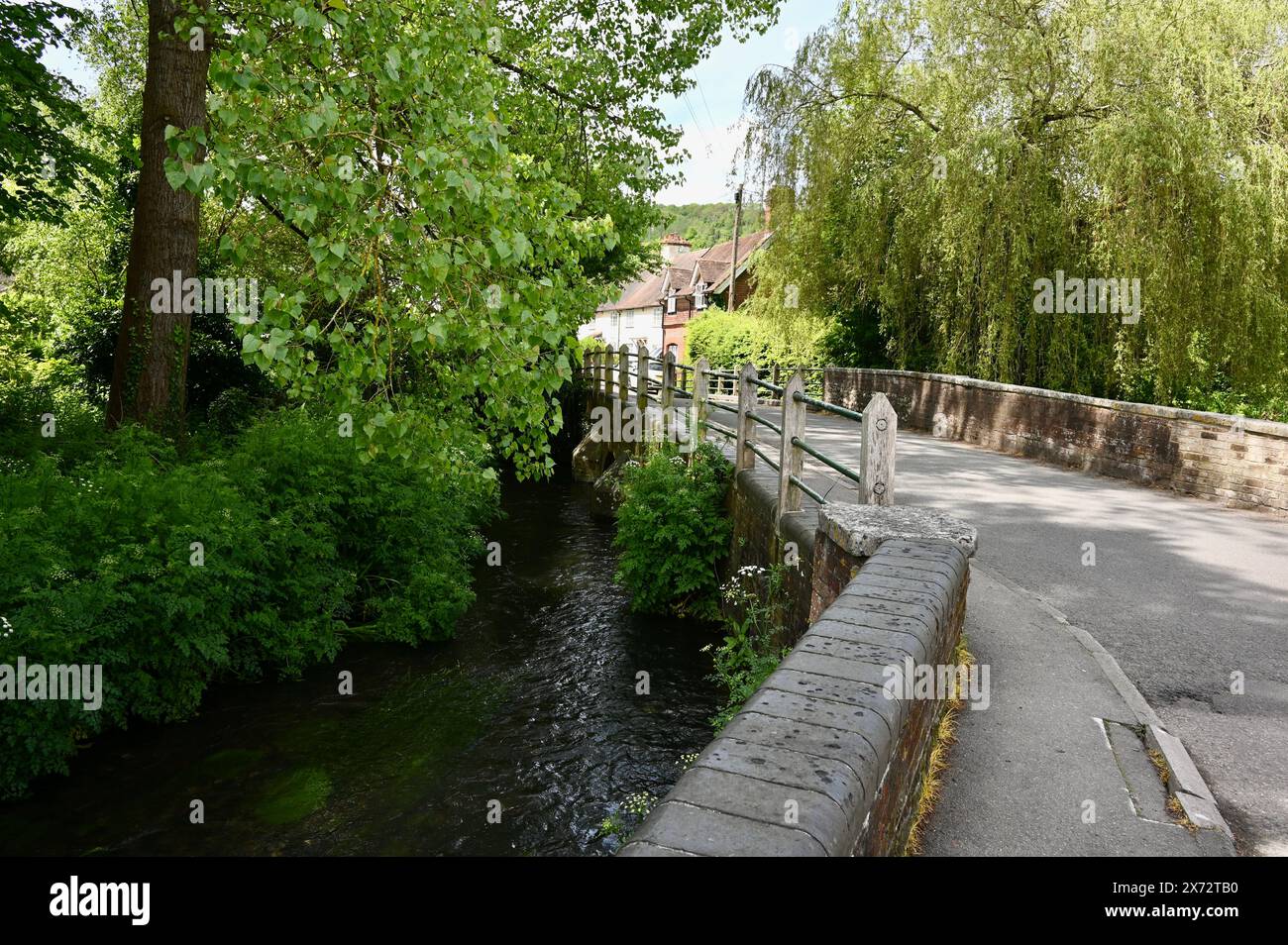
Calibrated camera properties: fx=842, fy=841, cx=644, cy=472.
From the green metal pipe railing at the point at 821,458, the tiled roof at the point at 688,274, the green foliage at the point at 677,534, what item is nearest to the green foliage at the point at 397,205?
the green metal pipe railing at the point at 821,458

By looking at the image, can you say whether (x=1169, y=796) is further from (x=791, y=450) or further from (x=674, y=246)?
(x=674, y=246)

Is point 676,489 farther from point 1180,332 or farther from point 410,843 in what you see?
point 1180,332

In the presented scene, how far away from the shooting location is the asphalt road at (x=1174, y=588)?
3836mm

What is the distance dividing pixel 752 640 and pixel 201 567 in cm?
452

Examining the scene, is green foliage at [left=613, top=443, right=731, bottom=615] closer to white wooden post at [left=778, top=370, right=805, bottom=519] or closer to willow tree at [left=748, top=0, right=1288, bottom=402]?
white wooden post at [left=778, top=370, right=805, bottom=519]

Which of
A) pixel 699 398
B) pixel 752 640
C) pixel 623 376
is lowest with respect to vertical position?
pixel 752 640

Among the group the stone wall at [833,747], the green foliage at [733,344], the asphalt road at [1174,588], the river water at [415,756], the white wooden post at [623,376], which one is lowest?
the river water at [415,756]

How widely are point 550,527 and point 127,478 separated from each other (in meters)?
8.58

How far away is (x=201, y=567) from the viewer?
20.9 feet

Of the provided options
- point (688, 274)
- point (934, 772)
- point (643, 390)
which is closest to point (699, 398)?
point (643, 390)

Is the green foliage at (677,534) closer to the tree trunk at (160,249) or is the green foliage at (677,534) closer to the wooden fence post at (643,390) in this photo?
the wooden fence post at (643,390)

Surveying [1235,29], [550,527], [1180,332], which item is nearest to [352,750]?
[550,527]

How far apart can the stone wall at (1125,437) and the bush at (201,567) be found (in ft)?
21.2

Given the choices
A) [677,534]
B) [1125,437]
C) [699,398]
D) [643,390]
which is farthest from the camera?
[643,390]
